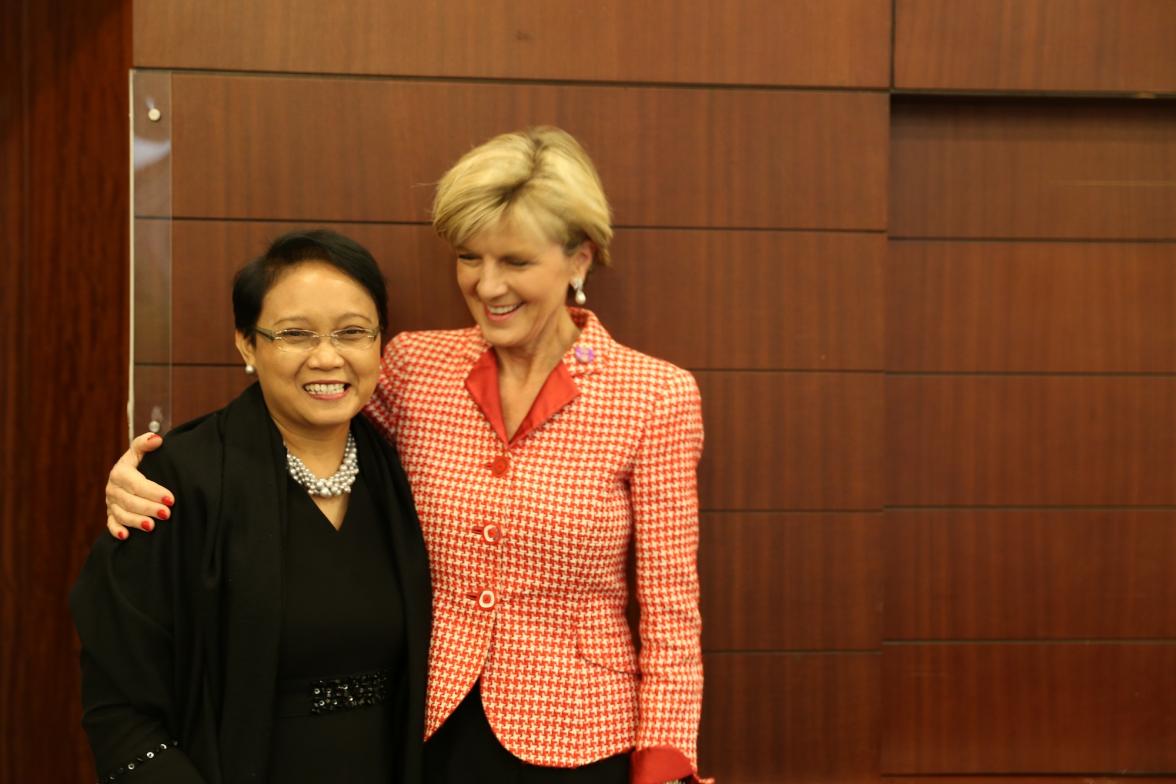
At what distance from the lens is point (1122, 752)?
3035 mm

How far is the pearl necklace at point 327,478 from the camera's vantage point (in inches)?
79.2

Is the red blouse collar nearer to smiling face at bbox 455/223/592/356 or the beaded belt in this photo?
smiling face at bbox 455/223/592/356

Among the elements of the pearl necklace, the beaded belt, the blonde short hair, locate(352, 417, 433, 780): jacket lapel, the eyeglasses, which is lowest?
the beaded belt

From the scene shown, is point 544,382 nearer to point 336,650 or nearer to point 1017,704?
point 336,650

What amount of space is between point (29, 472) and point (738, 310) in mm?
2004

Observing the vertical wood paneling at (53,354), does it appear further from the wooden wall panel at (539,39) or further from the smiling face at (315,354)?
the smiling face at (315,354)

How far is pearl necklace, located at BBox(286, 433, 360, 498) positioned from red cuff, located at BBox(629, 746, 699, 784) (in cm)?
73

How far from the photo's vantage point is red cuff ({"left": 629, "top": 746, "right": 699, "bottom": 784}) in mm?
2045

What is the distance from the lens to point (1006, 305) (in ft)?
9.83

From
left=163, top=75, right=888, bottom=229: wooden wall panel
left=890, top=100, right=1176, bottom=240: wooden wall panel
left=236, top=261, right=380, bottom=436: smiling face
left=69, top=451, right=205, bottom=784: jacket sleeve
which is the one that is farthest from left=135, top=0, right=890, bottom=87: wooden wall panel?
left=69, top=451, right=205, bottom=784: jacket sleeve

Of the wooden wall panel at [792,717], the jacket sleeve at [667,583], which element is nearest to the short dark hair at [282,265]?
the jacket sleeve at [667,583]

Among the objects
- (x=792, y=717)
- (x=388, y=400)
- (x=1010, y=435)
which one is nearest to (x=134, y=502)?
(x=388, y=400)

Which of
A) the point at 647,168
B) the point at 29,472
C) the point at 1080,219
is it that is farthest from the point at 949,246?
the point at 29,472

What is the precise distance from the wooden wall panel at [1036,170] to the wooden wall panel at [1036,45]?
123mm
